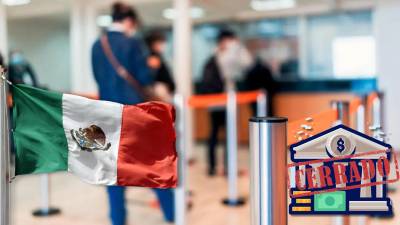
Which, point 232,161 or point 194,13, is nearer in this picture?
point 232,161

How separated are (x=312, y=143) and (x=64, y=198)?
116 inches

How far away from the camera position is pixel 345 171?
1648mm

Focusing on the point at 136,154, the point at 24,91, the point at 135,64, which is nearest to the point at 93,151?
the point at 136,154

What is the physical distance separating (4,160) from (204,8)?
5.68 metres

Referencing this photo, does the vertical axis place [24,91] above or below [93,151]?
above

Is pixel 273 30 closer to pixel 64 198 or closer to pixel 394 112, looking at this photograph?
pixel 394 112

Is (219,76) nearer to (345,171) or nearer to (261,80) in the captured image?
(261,80)

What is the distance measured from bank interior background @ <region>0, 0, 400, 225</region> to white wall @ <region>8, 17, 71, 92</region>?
13mm

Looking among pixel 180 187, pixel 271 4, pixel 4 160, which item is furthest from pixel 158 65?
pixel 271 4

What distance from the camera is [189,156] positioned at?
5.87 m

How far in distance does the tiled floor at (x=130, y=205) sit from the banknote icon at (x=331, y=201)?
72cm

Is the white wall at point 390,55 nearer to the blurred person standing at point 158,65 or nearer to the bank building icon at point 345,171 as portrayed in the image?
the blurred person standing at point 158,65

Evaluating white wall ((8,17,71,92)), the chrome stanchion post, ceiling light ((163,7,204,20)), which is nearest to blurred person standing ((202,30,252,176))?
the chrome stanchion post

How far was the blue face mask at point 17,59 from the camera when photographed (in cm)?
471
